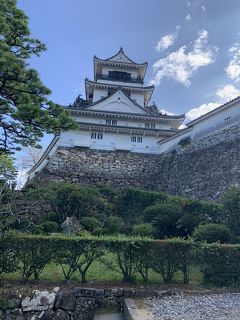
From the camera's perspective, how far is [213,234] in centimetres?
805

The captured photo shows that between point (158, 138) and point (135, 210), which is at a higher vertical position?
point (158, 138)

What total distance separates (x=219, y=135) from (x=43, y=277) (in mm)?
11298

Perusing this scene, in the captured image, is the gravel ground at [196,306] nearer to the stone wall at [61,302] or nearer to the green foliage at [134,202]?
the stone wall at [61,302]

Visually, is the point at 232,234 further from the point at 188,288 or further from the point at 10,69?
the point at 10,69

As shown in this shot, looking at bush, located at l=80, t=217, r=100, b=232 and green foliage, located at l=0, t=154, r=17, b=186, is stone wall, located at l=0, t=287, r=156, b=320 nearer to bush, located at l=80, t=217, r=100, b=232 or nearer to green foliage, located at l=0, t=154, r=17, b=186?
green foliage, located at l=0, t=154, r=17, b=186

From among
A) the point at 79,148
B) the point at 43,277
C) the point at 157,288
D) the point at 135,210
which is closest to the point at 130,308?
the point at 157,288

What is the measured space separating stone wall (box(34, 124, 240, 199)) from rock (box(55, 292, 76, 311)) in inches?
357

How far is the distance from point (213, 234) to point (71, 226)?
19.5 feet

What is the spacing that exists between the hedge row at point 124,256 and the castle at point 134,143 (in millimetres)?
6176

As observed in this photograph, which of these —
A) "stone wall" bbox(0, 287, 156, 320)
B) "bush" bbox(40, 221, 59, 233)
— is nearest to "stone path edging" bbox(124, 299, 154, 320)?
"stone wall" bbox(0, 287, 156, 320)

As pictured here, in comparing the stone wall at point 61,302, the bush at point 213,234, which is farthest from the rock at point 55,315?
the bush at point 213,234

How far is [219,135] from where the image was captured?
1486cm

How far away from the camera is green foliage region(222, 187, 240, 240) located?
868cm

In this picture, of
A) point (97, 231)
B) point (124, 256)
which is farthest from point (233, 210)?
point (97, 231)
